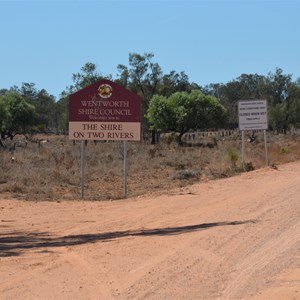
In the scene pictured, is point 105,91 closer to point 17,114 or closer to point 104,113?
point 104,113

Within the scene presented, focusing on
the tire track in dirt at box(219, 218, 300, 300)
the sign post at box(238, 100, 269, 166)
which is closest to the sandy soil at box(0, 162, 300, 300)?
the tire track in dirt at box(219, 218, 300, 300)

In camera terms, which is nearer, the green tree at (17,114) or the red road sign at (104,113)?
the red road sign at (104,113)

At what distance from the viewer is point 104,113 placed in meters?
17.2

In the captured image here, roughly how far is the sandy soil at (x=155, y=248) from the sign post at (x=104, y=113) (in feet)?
9.68

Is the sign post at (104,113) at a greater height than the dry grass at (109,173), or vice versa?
the sign post at (104,113)

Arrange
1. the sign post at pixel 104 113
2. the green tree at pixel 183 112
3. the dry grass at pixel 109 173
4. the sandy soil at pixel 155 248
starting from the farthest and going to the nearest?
the green tree at pixel 183 112, the dry grass at pixel 109 173, the sign post at pixel 104 113, the sandy soil at pixel 155 248

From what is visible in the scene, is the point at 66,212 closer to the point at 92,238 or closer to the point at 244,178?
the point at 92,238

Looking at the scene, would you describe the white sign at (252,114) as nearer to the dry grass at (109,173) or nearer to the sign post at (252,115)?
the sign post at (252,115)

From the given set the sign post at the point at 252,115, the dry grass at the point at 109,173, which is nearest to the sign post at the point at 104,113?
the dry grass at the point at 109,173

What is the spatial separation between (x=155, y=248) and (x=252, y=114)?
16.6 metres

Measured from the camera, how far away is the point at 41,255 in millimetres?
8438

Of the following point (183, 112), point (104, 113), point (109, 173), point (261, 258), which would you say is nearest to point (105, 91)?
point (104, 113)

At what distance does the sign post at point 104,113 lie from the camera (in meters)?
17.1

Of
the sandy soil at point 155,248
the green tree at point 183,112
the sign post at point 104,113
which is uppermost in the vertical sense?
the green tree at point 183,112
